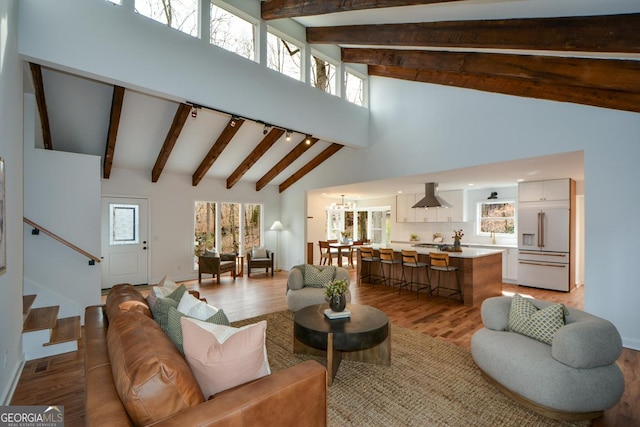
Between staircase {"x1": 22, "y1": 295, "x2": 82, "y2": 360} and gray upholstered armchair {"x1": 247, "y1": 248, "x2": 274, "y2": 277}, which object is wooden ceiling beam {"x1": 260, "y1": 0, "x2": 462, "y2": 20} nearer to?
staircase {"x1": 22, "y1": 295, "x2": 82, "y2": 360}

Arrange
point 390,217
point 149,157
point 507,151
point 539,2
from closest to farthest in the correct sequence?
1. point 539,2
2. point 507,151
3. point 149,157
4. point 390,217

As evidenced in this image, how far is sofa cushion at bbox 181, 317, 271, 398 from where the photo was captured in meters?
1.53

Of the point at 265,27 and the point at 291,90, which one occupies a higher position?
the point at 265,27

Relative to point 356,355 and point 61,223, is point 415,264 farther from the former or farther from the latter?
point 61,223

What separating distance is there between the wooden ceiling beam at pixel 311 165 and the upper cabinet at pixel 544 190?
13.6 feet

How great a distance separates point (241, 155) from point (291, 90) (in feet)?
8.48

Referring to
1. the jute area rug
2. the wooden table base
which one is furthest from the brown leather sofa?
the wooden table base

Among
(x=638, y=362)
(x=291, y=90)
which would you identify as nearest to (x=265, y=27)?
(x=291, y=90)

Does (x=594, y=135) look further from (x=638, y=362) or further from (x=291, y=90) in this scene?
(x=291, y=90)

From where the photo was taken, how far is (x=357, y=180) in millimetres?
6918

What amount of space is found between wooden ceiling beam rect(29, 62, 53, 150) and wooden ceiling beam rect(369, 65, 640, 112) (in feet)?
17.1

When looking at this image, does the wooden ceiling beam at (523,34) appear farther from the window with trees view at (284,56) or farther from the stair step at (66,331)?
the stair step at (66,331)

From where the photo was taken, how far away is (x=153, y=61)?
3.59m

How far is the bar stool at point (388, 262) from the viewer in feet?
20.2
